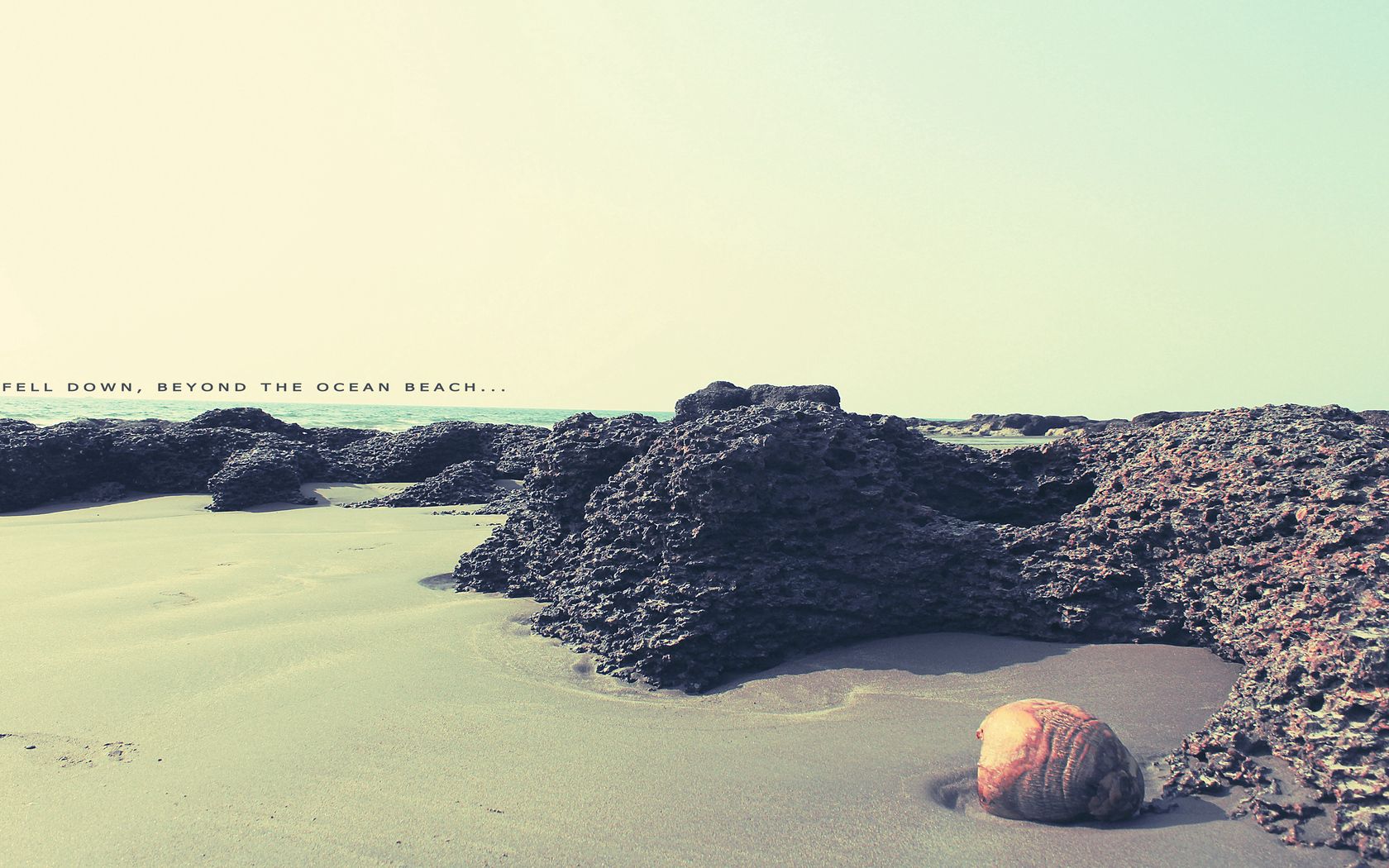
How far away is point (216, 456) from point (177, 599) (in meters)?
6.57

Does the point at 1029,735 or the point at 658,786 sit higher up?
the point at 1029,735

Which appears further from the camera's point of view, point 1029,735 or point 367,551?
point 367,551

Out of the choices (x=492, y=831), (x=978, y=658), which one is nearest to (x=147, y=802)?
(x=492, y=831)

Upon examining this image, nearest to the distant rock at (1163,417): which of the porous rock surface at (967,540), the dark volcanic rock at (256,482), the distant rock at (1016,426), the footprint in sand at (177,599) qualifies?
the porous rock surface at (967,540)

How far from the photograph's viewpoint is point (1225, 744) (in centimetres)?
271

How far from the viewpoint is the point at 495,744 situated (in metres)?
3.06

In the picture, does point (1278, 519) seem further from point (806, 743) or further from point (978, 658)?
point (806, 743)

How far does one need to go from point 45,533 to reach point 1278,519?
9.21m

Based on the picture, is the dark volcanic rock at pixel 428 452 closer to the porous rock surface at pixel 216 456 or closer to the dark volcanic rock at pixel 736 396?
the porous rock surface at pixel 216 456

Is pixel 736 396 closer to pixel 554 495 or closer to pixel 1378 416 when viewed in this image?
pixel 554 495

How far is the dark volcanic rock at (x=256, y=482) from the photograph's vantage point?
30.4 ft

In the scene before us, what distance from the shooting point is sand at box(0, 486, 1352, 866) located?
2.36m

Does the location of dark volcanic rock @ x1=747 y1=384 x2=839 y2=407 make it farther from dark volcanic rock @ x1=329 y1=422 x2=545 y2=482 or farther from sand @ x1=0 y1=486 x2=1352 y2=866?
sand @ x1=0 y1=486 x2=1352 y2=866

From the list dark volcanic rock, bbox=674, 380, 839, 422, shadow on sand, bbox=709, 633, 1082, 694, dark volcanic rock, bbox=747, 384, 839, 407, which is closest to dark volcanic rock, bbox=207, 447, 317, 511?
dark volcanic rock, bbox=674, 380, 839, 422
